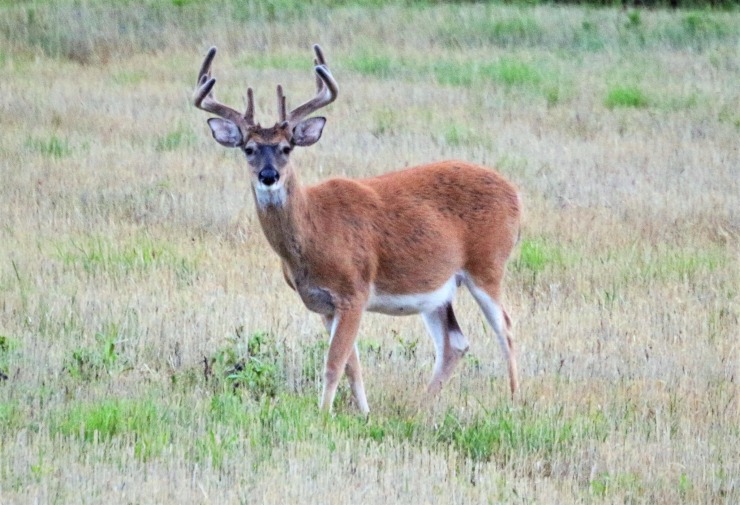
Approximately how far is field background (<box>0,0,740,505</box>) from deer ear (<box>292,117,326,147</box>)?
1.30 meters

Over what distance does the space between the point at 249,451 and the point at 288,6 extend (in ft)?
66.2

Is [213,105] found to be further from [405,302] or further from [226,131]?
[405,302]

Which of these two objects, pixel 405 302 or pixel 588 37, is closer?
pixel 405 302

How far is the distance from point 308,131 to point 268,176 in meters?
0.52

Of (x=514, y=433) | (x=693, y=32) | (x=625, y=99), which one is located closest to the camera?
(x=514, y=433)

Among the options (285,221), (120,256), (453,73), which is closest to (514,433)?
(285,221)

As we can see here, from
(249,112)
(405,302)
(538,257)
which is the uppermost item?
(249,112)

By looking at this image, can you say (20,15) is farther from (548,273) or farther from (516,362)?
(516,362)

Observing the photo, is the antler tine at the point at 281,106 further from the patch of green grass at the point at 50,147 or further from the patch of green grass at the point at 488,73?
the patch of green grass at the point at 488,73

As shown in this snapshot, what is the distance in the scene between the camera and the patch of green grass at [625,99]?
18.5 meters

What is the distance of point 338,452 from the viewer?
6.55 meters

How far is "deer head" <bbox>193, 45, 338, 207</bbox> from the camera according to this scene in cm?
764

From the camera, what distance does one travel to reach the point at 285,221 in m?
7.76

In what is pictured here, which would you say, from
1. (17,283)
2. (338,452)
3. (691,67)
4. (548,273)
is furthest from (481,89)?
(338,452)
